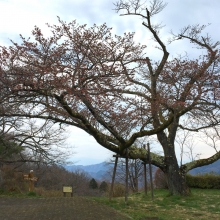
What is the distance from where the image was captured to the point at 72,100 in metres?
6.71

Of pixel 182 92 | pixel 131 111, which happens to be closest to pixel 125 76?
pixel 131 111

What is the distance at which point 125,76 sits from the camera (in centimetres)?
718

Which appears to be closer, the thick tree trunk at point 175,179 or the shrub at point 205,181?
the thick tree trunk at point 175,179

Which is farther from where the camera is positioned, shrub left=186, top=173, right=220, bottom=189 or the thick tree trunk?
shrub left=186, top=173, right=220, bottom=189

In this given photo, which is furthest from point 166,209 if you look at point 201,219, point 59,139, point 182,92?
point 59,139

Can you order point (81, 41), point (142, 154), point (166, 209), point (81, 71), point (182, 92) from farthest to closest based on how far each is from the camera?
1. point (142, 154)
2. point (182, 92)
3. point (166, 209)
4. point (81, 41)
5. point (81, 71)

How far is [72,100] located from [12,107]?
1.40 metres

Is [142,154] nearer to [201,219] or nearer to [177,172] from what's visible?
[177,172]

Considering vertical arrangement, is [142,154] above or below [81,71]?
below

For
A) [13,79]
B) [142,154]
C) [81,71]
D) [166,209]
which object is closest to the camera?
[13,79]

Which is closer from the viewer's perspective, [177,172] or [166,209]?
[166,209]

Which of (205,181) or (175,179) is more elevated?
(205,181)

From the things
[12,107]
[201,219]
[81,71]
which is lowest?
[201,219]

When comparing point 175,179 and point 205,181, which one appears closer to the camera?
point 175,179
